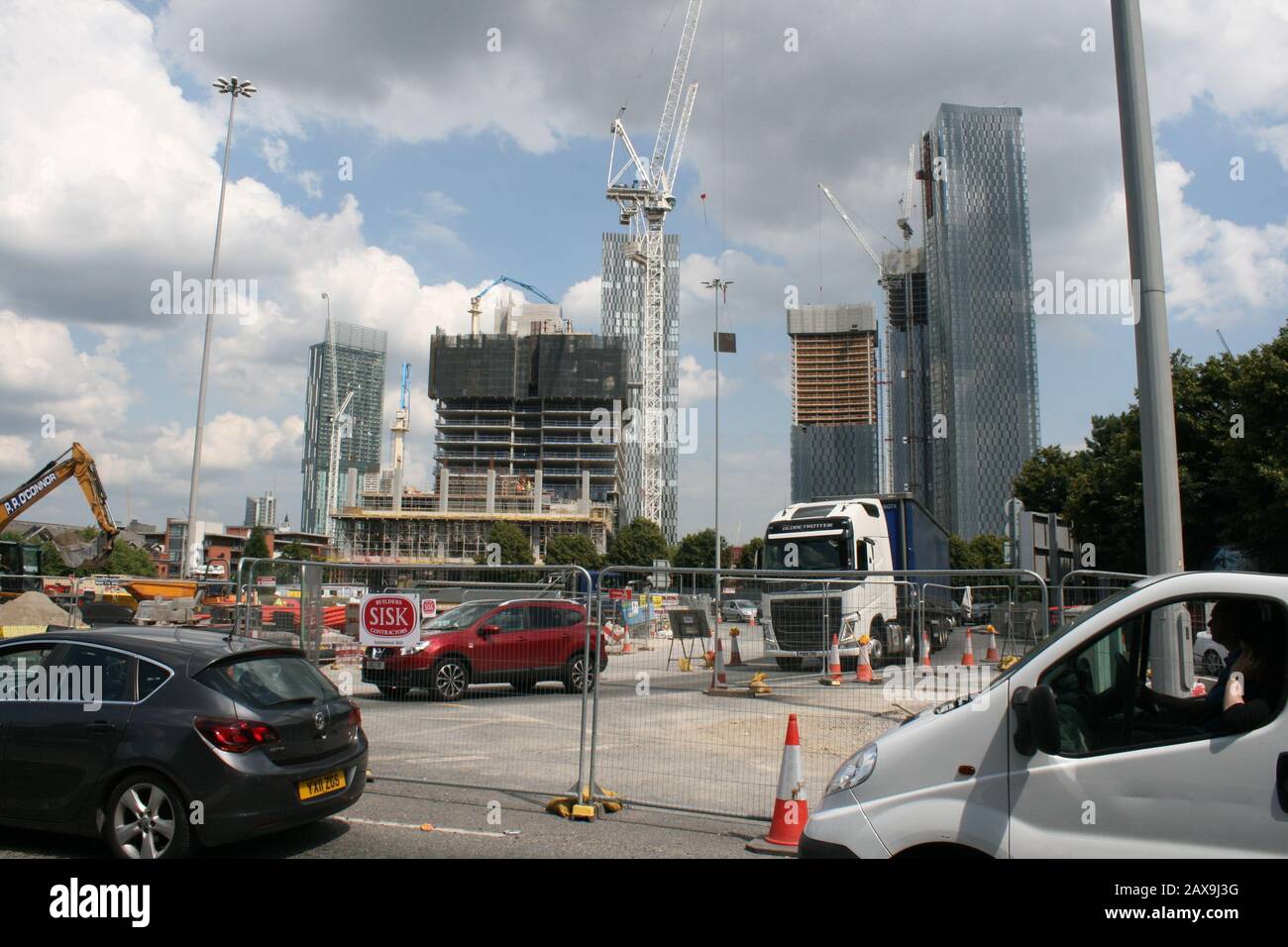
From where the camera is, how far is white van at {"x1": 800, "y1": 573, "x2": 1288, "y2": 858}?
146 inches

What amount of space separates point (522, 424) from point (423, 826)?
154 m

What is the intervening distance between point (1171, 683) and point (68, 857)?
6.79 metres

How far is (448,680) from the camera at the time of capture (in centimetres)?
866

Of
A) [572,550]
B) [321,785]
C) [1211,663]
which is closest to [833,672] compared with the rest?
[1211,663]

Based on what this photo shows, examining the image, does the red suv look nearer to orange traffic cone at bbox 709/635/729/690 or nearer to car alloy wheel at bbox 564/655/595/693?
car alloy wheel at bbox 564/655/595/693

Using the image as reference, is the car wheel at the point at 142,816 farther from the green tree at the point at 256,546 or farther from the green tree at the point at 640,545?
the green tree at the point at 256,546

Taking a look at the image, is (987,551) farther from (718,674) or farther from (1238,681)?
(1238,681)

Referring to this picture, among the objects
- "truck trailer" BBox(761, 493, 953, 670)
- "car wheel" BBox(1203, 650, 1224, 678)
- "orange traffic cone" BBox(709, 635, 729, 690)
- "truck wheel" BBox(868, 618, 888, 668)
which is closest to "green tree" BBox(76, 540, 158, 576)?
"orange traffic cone" BBox(709, 635, 729, 690)

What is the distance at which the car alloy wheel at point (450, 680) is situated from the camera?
Answer: 8.62m

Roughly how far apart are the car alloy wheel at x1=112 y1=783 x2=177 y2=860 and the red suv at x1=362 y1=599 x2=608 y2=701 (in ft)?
10.0

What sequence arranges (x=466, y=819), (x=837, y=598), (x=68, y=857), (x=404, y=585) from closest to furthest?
(x=68, y=857)
(x=466, y=819)
(x=837, y=598)
(x=404, y=585)
